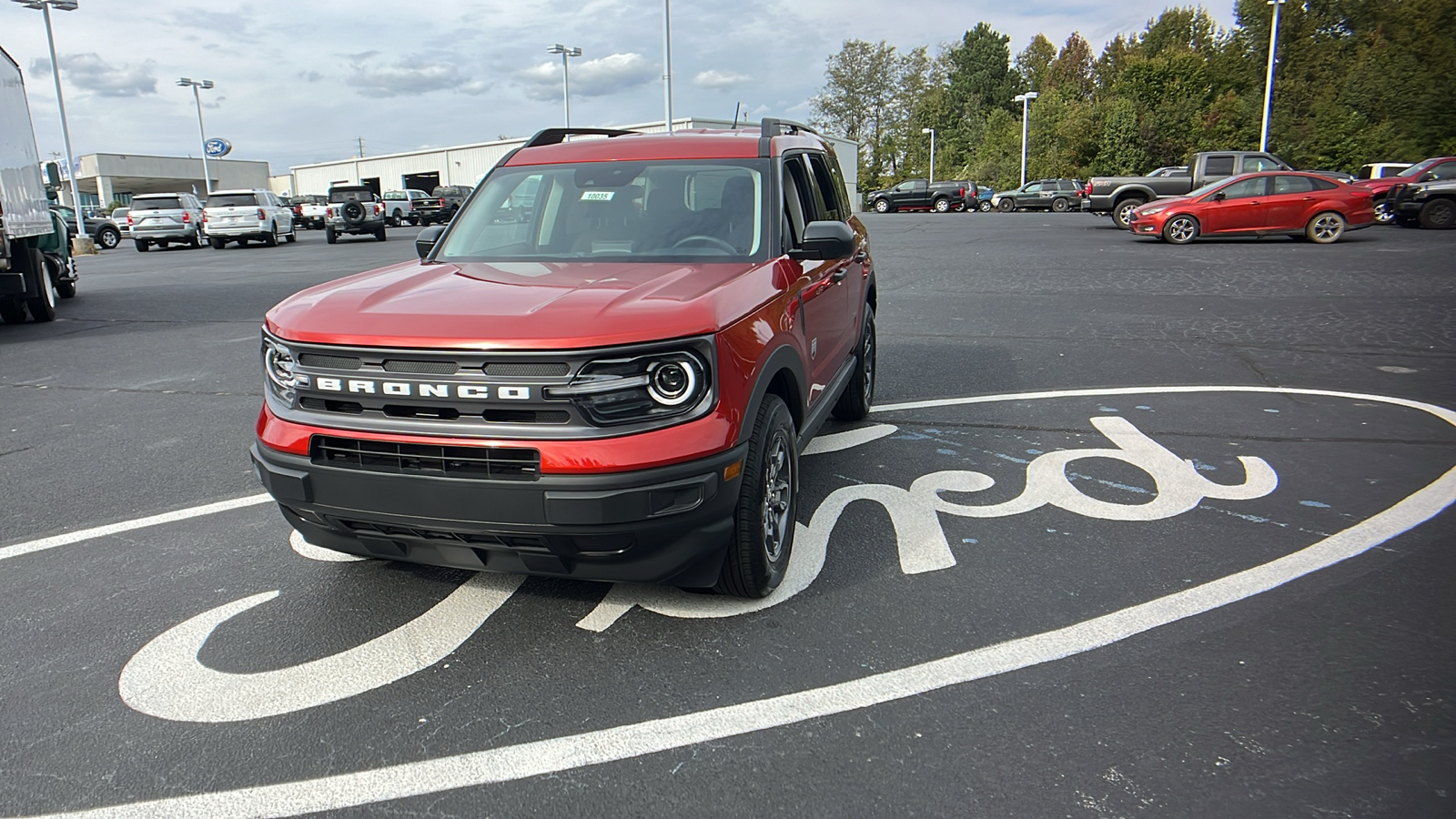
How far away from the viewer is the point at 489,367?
304cm

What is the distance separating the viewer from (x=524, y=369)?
303cm

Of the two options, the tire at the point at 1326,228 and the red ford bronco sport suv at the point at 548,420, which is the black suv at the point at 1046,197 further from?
the red ford bronco sport suv at the point at 548,420

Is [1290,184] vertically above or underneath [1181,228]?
above

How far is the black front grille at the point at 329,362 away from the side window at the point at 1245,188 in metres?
21.9

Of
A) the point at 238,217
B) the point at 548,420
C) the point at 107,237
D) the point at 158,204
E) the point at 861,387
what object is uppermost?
the point at 158,204

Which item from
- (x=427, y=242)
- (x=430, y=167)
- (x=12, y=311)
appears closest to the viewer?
(x=427, y=242)

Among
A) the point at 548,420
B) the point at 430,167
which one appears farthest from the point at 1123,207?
the point at 430,167

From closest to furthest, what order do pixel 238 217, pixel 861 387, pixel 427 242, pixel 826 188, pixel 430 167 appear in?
pixel 427 242 < pixel 826 188 < pixel 861 387 < pixel 238 217 < pixel 430 167

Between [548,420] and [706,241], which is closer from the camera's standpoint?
[548,420]

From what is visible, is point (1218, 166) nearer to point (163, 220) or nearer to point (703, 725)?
point (703, 725)

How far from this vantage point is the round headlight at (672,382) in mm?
3105

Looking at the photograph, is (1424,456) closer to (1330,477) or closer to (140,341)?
(1330,477)

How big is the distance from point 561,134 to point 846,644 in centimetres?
Result: 348

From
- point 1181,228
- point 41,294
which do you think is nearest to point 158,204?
point 41,294
